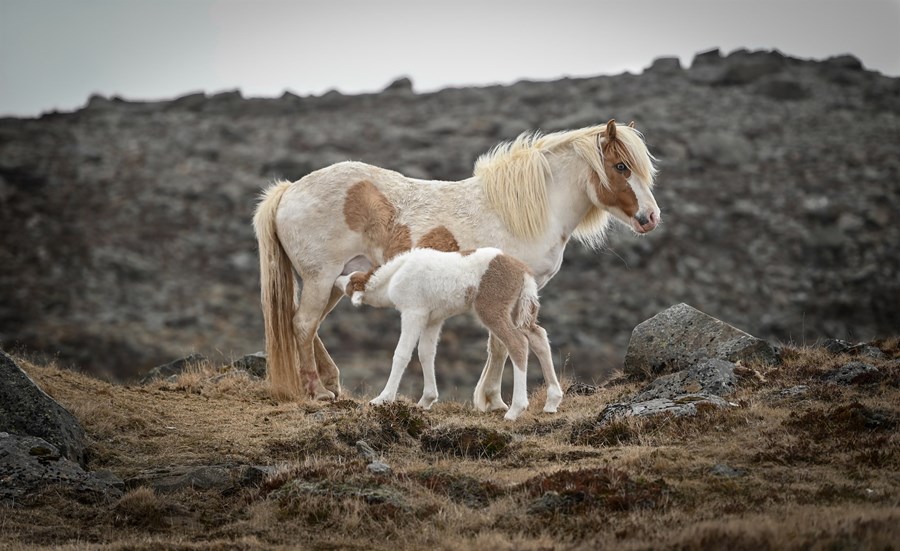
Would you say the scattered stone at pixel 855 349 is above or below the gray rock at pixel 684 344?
below

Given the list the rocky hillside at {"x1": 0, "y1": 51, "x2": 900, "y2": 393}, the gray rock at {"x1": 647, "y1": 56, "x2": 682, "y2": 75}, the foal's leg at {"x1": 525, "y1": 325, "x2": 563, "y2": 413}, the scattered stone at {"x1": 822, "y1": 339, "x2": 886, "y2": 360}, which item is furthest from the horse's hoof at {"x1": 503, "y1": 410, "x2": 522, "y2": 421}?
the gray rock at {"x1": 647, "y1": 56, "x2": 682, "y2": 75}

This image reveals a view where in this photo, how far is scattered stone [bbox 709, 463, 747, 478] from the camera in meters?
8.55

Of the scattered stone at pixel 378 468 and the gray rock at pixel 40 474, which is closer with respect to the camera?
the gray rock at pixel 40 474

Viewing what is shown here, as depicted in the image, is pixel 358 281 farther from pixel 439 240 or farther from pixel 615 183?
pixel 615 183

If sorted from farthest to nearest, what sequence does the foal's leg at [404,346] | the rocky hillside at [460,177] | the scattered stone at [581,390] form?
the rocky hillside at [460,177] < the scattered stone at [581,390] < the foal's leg at [404,346]

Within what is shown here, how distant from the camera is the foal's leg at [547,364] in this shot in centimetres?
1152

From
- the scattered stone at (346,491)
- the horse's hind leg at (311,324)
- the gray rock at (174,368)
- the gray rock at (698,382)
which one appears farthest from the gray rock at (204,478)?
the gray rock at (174,368)

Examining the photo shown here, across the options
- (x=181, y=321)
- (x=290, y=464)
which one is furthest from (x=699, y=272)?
(x=290, y=464)

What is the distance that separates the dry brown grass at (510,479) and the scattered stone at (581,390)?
59.4 inches

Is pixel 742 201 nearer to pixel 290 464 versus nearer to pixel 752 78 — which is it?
pixel 752 78

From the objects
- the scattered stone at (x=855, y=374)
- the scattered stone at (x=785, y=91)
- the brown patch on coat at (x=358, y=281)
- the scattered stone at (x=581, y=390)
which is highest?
the scattered stone at (x=785, y=91)

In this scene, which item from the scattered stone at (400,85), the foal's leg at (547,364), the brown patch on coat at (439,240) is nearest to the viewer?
the foal's leg at (547,364)

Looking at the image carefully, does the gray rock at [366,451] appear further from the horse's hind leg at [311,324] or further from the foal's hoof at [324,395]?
the horse's hind leg at [311,324]

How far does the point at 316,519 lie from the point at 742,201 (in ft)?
126
